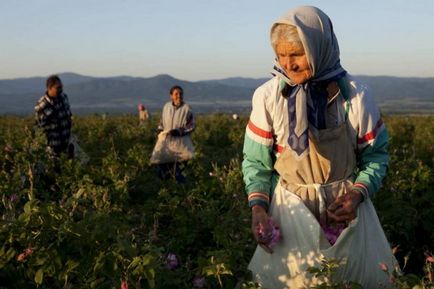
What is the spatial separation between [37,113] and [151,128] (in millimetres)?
7080

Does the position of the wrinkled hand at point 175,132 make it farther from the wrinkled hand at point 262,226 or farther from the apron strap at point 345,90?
the apron strap at point 345,90

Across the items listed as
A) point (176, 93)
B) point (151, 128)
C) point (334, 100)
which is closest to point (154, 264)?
point (334, 100)

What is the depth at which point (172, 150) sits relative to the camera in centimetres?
760

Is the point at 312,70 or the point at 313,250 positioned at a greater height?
the point at 312,70

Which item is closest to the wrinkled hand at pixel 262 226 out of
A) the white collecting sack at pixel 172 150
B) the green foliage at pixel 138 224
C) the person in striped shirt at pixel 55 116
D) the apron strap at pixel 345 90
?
the green foliage at pixel 138 224

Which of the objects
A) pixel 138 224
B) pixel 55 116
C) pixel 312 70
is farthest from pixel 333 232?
pixel 55 116

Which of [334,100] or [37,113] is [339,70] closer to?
[334,100]

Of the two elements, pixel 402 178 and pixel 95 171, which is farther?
pixel 95 171

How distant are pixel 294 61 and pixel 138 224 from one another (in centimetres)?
332

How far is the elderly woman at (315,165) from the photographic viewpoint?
204 centimetres

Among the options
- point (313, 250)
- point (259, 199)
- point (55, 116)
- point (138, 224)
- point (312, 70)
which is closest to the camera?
point (312, 70)

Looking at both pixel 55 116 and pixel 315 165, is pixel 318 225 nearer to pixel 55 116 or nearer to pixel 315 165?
pixel 315 165

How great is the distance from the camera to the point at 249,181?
2.24 m

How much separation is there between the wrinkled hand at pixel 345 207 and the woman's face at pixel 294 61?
49 centimetres
